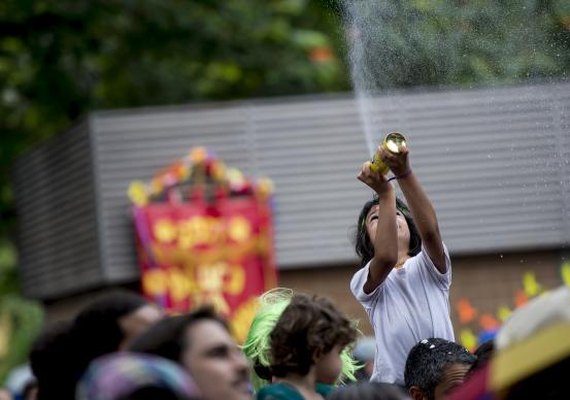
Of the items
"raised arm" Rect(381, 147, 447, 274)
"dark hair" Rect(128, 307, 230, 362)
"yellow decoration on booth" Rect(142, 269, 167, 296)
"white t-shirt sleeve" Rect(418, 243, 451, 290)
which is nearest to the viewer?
"dark hair" Rect(128, 307, 230, 362)

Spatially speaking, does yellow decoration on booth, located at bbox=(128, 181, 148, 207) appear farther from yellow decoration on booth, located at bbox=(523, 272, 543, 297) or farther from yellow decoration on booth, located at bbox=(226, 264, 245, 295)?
yellow decoration on booth, located at bbox=(523, 272, 543, 297)

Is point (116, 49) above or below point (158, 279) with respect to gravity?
above

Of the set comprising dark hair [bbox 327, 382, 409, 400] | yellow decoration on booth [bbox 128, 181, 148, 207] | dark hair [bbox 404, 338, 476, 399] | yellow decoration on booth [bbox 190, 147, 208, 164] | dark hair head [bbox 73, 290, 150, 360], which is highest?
dark hair head [bbox 73, 290, 150, 360]

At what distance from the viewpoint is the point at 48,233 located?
16.5 m

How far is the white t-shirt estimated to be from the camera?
595 cm

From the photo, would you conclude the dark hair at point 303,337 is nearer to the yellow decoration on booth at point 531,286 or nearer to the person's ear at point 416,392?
the person's ear at point 416,392

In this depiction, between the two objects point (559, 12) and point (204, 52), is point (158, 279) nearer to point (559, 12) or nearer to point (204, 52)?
point (204, 52)

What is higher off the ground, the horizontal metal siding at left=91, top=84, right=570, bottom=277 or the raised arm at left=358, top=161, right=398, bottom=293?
the raised arm at left=358, top=161, right=398, bottom=293

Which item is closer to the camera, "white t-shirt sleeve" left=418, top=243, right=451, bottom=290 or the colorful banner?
"white t-shirt sleeve" left=418, top=243, right=451, bottom=290

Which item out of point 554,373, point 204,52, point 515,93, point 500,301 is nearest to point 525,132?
point 500,301

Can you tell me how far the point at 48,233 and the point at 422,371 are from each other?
1116cm

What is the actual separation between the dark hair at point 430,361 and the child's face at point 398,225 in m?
0.46

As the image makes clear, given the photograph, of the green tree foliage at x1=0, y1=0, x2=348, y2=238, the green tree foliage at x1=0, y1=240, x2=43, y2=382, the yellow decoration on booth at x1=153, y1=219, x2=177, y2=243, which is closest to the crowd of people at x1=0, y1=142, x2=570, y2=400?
the yellow decoration on booth at x1=153, y1=219, x2=177, y2=243

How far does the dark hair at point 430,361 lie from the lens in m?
5.66
